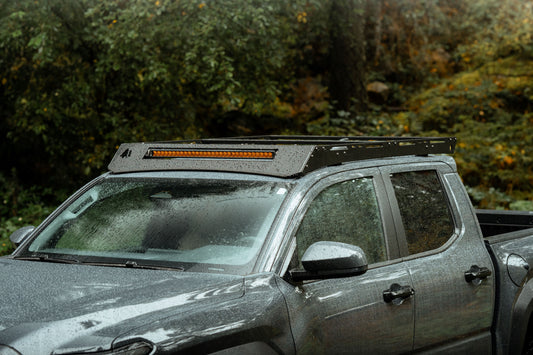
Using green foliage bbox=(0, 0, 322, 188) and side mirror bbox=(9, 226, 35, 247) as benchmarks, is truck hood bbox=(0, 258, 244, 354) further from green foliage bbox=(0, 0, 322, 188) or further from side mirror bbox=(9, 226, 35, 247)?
green foliage bbox=(0, 0, 322, 188)

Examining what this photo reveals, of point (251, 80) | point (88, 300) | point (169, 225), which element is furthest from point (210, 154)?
point (251, 80)

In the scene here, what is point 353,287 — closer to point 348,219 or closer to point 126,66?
point 348,219

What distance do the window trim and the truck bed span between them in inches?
70.2

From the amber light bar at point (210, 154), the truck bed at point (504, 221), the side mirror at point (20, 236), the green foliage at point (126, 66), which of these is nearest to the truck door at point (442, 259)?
the amber light bar at point (210, 154)

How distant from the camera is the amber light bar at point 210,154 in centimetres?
399

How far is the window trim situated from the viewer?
13.8 feet

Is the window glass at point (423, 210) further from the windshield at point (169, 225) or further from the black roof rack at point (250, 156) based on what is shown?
the windshield at point (169, 225)

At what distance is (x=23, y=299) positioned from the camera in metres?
2.91

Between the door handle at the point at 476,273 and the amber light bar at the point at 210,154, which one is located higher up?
the amber light bar at the point at 210,154

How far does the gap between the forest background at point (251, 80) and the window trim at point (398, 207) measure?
7142mm

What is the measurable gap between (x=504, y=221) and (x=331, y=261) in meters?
3.77

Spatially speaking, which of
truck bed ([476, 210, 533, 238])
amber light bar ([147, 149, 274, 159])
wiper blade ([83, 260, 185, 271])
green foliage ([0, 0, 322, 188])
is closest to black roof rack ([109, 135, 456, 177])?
amber light bar ([147, 149, 274, 159])

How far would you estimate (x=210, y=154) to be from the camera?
4.14 m

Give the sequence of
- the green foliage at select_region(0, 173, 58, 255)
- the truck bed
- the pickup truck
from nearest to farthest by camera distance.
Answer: the pickup truck
the truck bed
the green foliage at select_region(0, 173, 58, 255)
